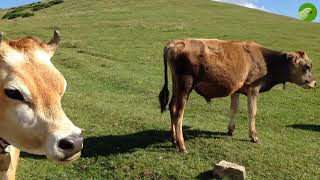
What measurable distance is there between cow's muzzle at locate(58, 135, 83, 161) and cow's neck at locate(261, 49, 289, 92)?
8803mm

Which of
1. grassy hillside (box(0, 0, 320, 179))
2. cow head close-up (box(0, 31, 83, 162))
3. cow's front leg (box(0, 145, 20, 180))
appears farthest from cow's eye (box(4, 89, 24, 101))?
grassy hillside (box(0, 0, 320, 179))

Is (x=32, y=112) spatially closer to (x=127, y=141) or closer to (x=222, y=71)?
(x=127, y=141)

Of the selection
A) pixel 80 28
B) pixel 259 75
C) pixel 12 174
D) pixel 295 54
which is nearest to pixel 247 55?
pixel 259 75

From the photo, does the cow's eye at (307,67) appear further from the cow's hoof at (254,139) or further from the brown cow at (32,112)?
the brown cow at (32,112)

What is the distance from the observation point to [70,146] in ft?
13.4

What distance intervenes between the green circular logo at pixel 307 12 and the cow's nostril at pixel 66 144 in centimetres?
972

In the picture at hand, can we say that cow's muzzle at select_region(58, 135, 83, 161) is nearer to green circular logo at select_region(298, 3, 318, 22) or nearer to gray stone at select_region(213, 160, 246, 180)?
gray stone at select_region(213, 160, 246, 180)

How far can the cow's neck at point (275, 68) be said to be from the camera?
41.0ft

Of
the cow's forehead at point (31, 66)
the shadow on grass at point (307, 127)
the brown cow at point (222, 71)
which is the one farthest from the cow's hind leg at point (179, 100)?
the cow's forehead at point (31, 66)

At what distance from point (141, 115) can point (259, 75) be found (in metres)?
3.24

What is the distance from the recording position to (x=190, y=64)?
10719 millimetres

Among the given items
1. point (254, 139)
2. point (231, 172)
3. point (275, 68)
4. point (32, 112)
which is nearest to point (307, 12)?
point (275, 68)

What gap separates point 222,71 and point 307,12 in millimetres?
3067

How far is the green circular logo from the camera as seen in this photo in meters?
12.6
